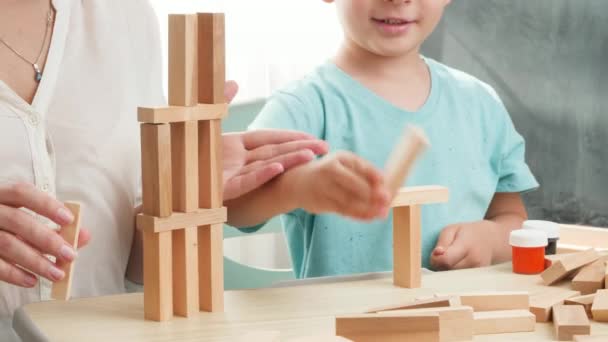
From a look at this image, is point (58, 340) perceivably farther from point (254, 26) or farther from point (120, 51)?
point (254, 26)

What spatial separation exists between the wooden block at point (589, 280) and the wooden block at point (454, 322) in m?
0.17

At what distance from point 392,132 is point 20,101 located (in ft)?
1.49

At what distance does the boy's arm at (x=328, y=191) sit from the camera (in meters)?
0.73

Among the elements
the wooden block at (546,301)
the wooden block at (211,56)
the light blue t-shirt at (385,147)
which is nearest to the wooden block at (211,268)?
the wooden block at (211,56)

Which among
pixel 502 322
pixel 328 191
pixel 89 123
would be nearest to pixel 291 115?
pixel 89 123

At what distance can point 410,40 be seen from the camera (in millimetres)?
1151

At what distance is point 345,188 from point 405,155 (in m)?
0.10

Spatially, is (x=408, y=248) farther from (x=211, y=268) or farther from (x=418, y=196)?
(x=211, y=268)

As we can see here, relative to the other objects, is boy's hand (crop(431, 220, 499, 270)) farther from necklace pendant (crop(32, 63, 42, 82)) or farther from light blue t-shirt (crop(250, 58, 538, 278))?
necklace pendant (crop(32, 63, 42, 82))

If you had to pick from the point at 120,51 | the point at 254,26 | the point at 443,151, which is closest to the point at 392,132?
the point at 443,151

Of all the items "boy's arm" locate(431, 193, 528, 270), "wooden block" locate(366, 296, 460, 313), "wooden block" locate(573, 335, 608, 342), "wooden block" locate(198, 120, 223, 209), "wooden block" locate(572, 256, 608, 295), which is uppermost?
"wooden block" locate(198, 120, 223, 209)

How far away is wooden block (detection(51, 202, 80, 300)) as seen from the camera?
76 centimetres

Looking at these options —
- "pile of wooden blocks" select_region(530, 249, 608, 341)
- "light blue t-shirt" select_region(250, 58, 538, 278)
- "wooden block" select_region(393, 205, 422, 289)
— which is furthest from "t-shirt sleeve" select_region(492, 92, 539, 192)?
"wooden block" select_region(393, 205, 422, 289)

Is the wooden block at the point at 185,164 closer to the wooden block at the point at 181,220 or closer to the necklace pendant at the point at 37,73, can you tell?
the wooden block at the point at 181,220
